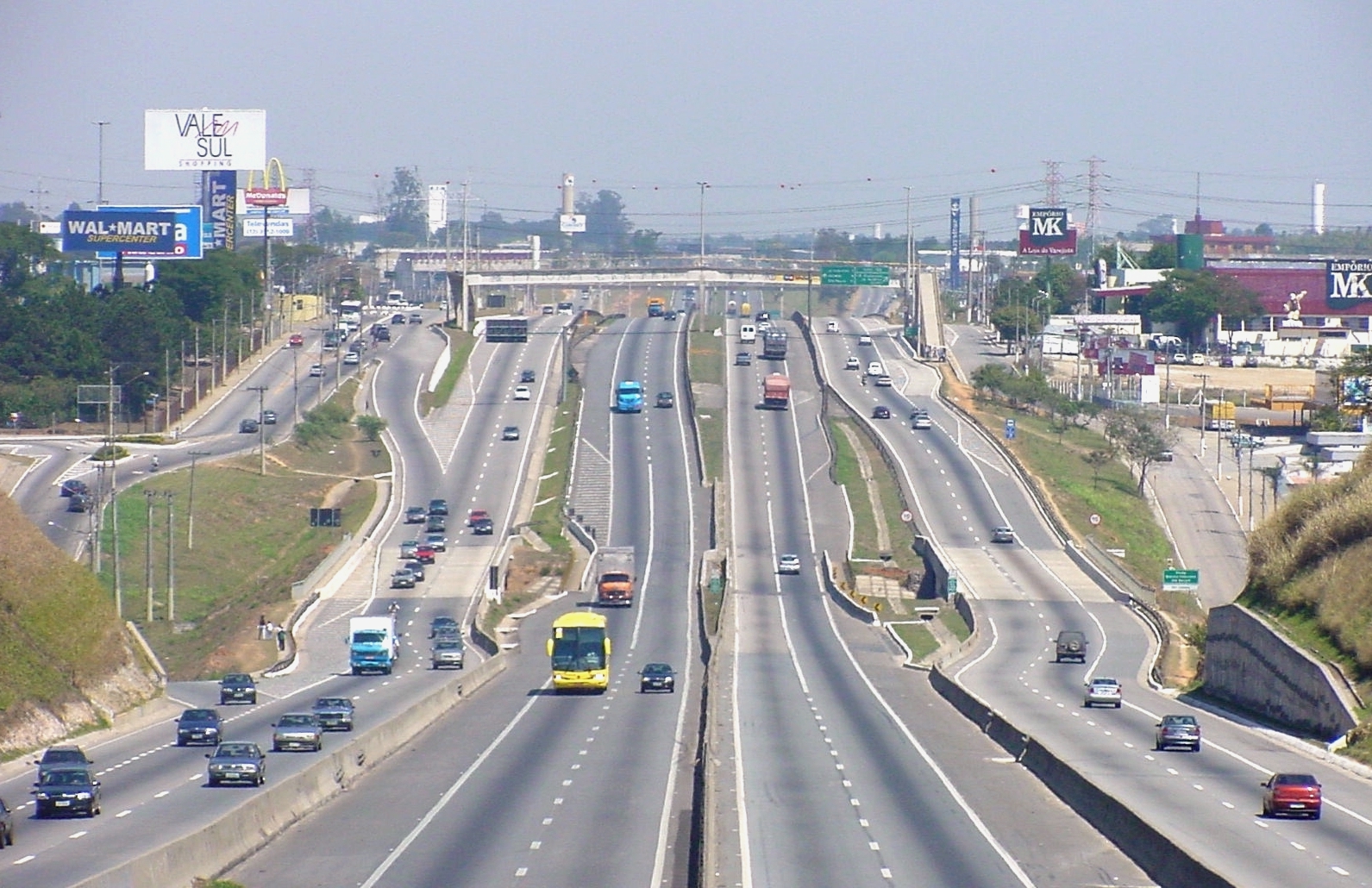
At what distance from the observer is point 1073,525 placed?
109 metres

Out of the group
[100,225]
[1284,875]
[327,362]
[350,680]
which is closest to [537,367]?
[327,362]

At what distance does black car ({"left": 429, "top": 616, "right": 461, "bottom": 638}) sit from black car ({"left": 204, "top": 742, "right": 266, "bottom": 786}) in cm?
3771

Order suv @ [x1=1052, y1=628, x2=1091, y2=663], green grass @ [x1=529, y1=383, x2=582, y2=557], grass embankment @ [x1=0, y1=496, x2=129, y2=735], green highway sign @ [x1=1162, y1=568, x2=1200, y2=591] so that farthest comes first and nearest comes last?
green grass @ [x1=529, y1=383, x2=582, y2=557], green highway sign @ [x1=1162, y1=568, x2=1200, y2=591], suv @ [x1=1052, y1=628, x2=1091, y2=663], grass embankment @ [x1=0, y1=496, x2=129, y2=735]

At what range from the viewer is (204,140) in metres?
178

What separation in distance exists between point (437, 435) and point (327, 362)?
32.7m

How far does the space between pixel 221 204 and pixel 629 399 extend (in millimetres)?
74525

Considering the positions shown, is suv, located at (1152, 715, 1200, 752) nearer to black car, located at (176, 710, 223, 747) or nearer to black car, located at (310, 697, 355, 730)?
black car, located at (310, 697, 355, 730)

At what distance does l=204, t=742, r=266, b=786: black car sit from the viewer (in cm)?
3944

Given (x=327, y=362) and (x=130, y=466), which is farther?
(x=327, y=362)

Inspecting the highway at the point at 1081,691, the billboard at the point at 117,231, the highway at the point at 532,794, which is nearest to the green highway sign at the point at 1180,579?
the highway at the point at 1081,691

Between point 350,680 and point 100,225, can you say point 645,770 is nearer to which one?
point 350,680

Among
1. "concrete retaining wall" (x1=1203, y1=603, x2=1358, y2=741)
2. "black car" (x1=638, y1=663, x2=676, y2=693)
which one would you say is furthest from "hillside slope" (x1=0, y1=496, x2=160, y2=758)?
"concrete retaining wall" (x1=1203, y1=603, x2=1358, y2=741)

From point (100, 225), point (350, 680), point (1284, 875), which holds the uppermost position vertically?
point (100, 225)

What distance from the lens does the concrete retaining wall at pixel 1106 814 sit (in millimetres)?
28172
